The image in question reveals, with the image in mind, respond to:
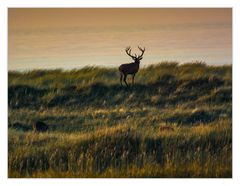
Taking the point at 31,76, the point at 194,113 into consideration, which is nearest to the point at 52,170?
the point at 31,76

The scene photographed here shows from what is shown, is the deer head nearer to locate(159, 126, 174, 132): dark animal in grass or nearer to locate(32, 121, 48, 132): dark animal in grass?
locate(159, 126, 174, 132): dark animal in grass

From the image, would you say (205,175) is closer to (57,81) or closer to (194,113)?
(194,113)

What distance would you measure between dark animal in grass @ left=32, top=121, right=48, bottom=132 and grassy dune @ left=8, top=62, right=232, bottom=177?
66 mm

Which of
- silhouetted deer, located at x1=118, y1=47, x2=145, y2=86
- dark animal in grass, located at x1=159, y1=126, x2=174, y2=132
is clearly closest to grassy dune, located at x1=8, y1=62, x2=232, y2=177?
dark animal in grass, located at x1=159, y1=126, x2=174, y2=132

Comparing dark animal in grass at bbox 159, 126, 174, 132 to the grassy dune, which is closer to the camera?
the grassy dune

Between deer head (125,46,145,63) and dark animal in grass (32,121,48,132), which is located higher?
deer head (125,46,145,63)

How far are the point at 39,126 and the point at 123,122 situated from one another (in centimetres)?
110

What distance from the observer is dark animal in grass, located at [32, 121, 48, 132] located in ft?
28.6

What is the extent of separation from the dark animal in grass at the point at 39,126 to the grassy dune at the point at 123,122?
0.22ft

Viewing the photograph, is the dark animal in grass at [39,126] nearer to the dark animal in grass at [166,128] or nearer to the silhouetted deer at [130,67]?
the silhouetted deer at [130,67]

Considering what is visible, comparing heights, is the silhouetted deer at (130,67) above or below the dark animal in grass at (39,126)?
above

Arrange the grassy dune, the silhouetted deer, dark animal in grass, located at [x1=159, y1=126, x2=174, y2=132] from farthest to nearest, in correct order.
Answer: the silhouetted deer → dark animal in grass, located at [x1=159, y1=126, x2=174, y2=132] → the grassy dune

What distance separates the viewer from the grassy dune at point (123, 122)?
8422mm

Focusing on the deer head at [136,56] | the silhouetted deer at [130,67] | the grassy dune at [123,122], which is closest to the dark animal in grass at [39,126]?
the grassy dune at [123,122]
